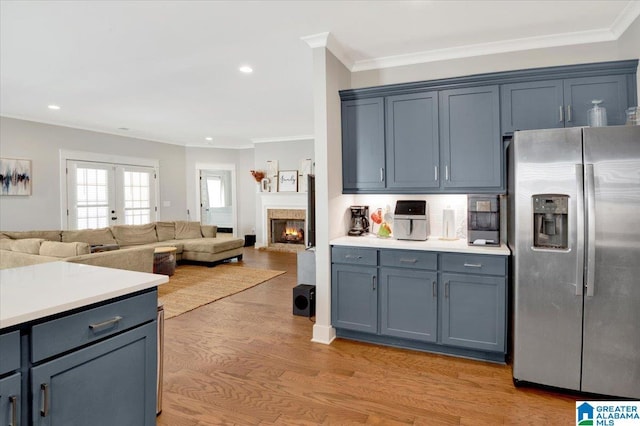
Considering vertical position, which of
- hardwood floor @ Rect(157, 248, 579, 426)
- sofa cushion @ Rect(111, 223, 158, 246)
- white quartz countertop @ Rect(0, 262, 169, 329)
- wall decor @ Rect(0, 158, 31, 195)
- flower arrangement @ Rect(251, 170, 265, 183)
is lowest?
hardwood floor @ Rect(157, 248, 579, 426)

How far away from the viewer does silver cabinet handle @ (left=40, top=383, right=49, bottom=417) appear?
1236 millimetres

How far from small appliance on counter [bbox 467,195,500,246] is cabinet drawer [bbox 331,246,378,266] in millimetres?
838

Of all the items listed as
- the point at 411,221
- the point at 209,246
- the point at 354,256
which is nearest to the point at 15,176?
the point at 209,246

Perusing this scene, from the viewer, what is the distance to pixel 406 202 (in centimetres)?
341

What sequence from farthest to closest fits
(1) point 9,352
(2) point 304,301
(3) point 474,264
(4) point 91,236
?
(4) point 91,236, (2) point 304,301, (3) point 474,264, (1) point 9,352

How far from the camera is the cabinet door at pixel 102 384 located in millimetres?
1258

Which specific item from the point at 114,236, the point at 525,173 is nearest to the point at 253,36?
the point at 525,173

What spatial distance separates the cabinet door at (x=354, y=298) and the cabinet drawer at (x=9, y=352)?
94.6 inches

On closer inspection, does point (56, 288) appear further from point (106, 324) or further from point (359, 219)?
point (359, 219)

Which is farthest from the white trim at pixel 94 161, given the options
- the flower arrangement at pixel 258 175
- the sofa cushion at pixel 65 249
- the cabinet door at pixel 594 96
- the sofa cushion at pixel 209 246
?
the cabinet door at pixel 594 96

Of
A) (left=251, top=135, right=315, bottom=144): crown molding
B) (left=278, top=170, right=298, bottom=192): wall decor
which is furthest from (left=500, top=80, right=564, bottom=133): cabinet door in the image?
(left=278, top=170, right=298, bottom=192): wall decor

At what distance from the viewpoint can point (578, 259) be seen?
7.68 feet

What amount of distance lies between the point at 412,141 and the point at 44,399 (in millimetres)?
3084

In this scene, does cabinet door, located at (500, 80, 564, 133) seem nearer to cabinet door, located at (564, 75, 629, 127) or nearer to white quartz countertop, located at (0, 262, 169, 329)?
cabinet door, located at (564, 75, 629, 127)
